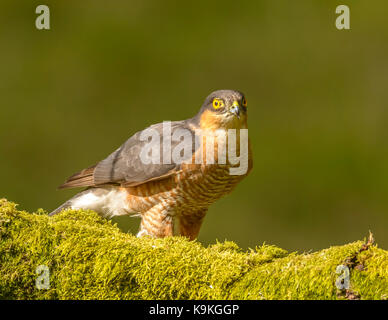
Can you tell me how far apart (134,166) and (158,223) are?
0.37 m

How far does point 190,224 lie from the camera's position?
375 centimetres

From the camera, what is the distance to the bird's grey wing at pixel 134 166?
3.46m

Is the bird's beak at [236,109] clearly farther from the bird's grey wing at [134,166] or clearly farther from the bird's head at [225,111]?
the bird's grey wing at [134,166]

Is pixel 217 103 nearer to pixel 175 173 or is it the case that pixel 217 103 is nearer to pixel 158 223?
pixel 175 173

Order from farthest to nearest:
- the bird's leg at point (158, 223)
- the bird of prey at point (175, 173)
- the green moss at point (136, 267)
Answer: the bird's leg at point (158, 223) → the bird of prey at point (175, 173) → the green moss at point (136, 267)

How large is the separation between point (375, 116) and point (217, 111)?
4339 mm

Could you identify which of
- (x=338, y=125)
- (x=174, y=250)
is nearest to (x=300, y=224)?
(x=338, y=125)

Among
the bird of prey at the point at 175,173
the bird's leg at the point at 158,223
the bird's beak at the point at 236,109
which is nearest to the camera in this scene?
the bird's beak at the point at 236,109

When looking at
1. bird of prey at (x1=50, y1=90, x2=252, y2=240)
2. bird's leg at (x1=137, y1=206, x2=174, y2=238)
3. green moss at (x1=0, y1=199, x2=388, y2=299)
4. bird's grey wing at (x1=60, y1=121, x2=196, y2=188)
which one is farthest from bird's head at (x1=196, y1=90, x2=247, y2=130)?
green moss at (x1=0, y1=199, x2=388, y2=299)

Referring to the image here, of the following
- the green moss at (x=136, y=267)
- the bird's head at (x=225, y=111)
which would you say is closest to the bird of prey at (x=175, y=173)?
the bird's head at (x=225, y=111)

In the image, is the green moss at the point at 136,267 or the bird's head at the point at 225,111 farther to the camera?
the bird's head at the point at 225,111

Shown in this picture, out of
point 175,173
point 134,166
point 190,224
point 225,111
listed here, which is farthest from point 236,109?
point 190,224

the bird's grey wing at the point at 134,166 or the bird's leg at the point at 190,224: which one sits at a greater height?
the bird's grey wing at the point at 134,166
